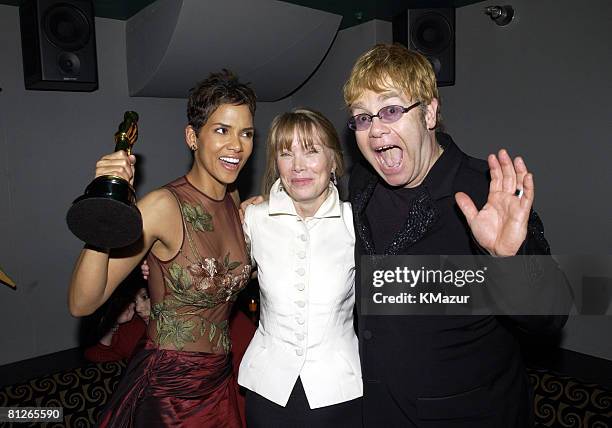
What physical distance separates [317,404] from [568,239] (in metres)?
2.46

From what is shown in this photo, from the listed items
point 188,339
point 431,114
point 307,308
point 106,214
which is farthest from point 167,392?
point 431,114

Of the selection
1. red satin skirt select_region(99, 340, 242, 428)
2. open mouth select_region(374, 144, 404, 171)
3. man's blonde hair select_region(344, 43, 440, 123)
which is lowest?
red satin skirt select_region(99, 340, 242, 428)

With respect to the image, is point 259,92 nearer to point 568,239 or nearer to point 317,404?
point 568,239

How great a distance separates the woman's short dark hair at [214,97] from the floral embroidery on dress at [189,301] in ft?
1.84

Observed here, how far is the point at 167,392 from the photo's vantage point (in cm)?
182

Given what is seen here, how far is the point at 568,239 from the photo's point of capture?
3.43 meters

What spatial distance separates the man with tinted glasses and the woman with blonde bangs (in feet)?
0.46

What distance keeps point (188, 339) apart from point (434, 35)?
2814mm

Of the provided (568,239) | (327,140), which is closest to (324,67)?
(568,239)

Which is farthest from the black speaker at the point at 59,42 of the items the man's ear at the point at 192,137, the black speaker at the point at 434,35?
the black speaker at the point at 434,35

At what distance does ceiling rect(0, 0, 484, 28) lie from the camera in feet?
11.7

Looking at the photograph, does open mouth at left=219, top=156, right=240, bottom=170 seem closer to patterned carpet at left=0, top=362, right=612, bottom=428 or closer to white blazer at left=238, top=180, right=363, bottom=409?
white blazer at left=238, top=180, right=363, bottom=409
